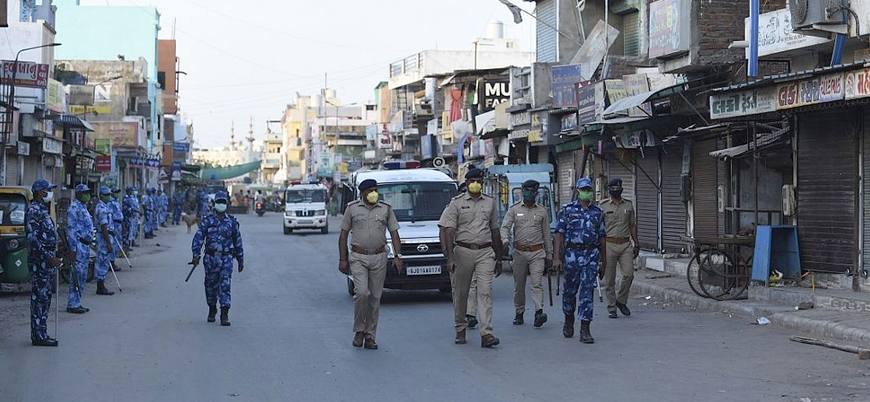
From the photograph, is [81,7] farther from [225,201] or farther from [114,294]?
[225,201]

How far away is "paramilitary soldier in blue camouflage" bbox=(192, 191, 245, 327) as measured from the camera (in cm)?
1407

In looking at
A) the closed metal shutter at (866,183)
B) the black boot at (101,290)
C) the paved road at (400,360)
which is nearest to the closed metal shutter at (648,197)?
the paved road at (400,360)

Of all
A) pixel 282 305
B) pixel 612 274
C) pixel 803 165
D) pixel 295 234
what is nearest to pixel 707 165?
pixel 803 165

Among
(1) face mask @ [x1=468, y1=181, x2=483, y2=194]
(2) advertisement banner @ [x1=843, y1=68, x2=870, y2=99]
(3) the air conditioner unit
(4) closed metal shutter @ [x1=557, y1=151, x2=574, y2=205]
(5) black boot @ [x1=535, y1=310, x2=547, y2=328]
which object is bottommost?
(5) black boot @ [x1=535, y1=310, x2=547, y2=328]

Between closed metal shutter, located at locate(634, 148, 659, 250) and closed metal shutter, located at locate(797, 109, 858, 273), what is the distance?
725cm

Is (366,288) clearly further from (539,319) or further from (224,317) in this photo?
(224,317)

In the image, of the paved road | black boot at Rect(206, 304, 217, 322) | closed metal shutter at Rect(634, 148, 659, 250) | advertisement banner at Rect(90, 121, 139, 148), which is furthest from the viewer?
advertisement banner at Rect(90, 121, 139, 148)

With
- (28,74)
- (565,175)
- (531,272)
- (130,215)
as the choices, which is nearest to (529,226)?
(531,272)

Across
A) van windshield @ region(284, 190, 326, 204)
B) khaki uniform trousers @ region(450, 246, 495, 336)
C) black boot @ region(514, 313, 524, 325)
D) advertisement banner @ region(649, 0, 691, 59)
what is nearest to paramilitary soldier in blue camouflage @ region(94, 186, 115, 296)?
black boot @ region(514, 313, 524, 325)

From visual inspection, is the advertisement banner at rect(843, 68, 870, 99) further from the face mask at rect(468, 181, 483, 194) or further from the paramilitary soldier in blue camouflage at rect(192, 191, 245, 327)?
the paramilitary soldier in blue camouflage at rect(192, 191, 245, 327)

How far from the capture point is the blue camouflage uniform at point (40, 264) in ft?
38.7

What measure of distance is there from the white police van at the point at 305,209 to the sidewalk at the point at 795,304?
27170mm

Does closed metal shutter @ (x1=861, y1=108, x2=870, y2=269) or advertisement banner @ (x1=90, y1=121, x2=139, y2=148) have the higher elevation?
advertisement banner @ (x1=90, y1=121, x2=139, y2=148)

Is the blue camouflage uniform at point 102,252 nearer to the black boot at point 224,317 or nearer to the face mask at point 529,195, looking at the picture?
the black boot at point 224,317
